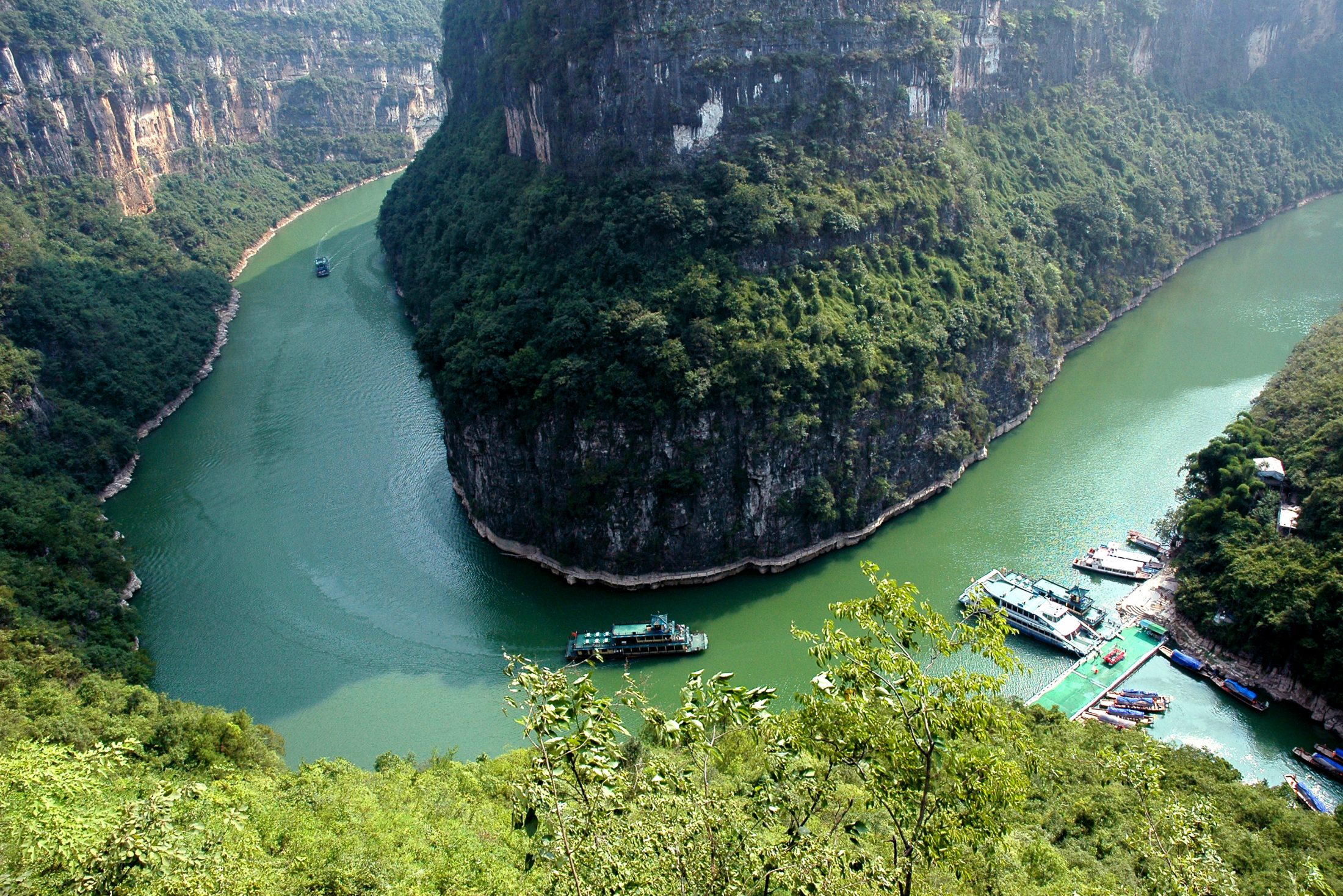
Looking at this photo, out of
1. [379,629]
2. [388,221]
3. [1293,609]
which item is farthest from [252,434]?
[1293,609]

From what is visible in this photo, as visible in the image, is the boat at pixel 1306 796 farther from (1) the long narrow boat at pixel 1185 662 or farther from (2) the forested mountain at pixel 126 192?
(2) the forested mountain at pixel 126 192

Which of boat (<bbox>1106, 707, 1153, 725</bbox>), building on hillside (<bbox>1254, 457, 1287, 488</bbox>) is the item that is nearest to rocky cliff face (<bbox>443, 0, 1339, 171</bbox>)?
building on hillside (<bbox>1254, 457, 1287, 488</bbox>)

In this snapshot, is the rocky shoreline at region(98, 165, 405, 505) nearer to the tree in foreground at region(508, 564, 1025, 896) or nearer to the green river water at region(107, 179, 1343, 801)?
the green river water at region(107, 179, 1343, 801)

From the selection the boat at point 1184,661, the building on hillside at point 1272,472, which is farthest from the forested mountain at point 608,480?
the building on hillside at point 1272,472

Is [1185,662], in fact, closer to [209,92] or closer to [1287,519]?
[1287,519]

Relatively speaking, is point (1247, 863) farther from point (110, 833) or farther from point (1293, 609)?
point (110, 833)

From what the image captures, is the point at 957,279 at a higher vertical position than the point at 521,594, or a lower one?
higher
